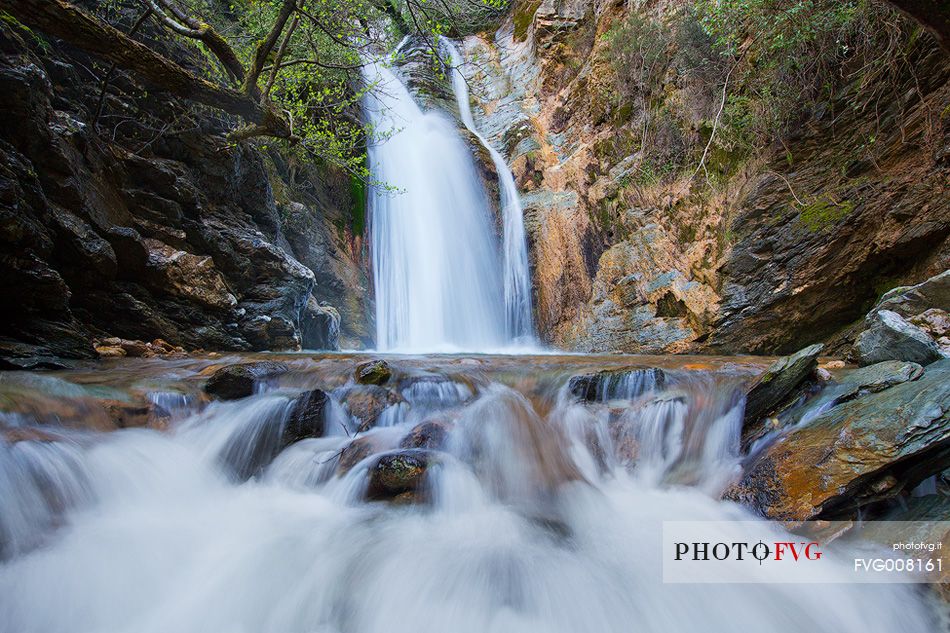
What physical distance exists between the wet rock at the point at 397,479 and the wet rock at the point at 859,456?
2.27m

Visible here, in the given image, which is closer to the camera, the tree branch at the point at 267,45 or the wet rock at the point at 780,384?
the wet rock at the point at 780,384

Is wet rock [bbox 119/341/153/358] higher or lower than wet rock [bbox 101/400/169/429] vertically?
higher

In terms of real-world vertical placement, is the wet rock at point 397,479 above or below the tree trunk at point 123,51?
below

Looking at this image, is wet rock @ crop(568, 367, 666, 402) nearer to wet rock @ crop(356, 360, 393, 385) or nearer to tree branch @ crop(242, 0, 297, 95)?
wet rock @ crop(356, 360, 393, 385)

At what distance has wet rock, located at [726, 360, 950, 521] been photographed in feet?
7.59

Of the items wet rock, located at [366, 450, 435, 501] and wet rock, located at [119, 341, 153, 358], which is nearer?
wet rock, located at [366, 450, 435, 501]

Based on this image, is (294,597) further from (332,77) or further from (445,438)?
(332,77)

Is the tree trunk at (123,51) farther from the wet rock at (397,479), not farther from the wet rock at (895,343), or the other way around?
the wet rock at (895,343)

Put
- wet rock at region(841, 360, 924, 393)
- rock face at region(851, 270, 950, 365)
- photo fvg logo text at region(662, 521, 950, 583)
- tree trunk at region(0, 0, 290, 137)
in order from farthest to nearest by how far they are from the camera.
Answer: rock face at region(851, 270, 950, 365) < tree trunk at region(0, 0, 290, 137) < wet rock at region(841, 360, 924, 393) < photo fvg logo text at region(662, 521, 950, 583)

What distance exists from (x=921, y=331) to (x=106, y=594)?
20.2 ft

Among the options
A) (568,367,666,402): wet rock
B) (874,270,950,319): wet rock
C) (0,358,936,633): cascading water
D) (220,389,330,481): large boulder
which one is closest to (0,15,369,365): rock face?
(0,358,936,633): cascading water

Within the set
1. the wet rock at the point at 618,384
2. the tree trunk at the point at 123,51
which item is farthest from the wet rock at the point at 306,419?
the tree trunk at the point at 123,51

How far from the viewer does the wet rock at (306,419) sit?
3.72 meters

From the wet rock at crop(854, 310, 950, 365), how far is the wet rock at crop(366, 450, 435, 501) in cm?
424
